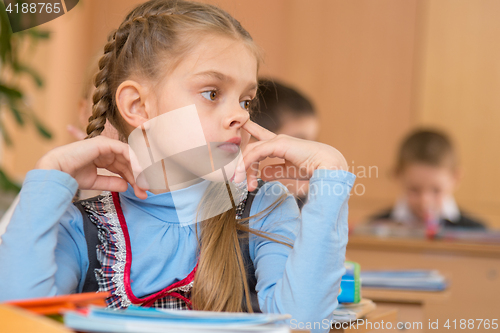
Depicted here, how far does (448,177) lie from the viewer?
9.11 feet

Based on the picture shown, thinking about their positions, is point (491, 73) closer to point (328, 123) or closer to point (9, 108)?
point (328, 123)

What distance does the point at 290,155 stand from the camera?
81cm

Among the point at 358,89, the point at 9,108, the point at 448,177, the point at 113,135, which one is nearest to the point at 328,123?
the point at 358,89

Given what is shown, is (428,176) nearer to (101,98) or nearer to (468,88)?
(468,88)

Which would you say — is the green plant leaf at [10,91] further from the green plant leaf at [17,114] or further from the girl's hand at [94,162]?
the girl's hand at [94,162]

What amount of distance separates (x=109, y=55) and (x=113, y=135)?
15cm

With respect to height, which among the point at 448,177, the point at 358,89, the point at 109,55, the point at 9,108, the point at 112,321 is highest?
the point at 109,55

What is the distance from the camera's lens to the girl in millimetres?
702

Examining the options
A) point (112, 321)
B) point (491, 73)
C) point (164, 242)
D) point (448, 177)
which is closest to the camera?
point (112, 321)

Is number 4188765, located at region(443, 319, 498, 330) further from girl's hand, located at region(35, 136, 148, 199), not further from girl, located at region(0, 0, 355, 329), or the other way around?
girl's hand, located at region(35, 136, 148, 199)

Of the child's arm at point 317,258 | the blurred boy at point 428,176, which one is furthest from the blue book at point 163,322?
the blurred boy at point 428,176

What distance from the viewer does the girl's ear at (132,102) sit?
896 mm

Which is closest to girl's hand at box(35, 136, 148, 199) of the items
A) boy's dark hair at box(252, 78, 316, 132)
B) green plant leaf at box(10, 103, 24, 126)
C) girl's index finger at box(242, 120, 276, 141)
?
girl's index finger at box(242, 120, 276, 141)

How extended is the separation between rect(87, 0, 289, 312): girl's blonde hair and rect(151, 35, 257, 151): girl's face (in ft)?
0.09
